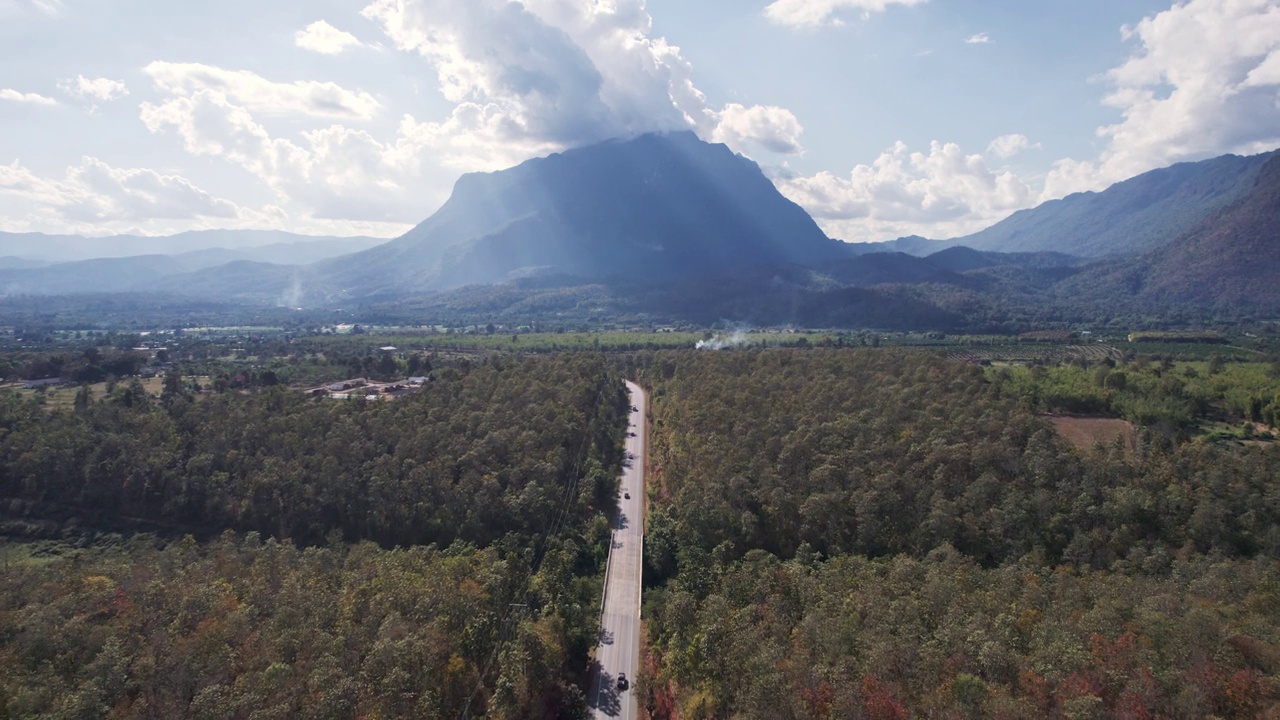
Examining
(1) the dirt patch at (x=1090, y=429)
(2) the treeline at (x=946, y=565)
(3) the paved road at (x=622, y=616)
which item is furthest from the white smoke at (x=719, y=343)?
(3) the paved road at (x=622, y=616)

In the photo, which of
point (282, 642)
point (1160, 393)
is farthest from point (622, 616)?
point (1160, 393)

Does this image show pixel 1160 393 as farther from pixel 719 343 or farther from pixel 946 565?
pixel 719 343

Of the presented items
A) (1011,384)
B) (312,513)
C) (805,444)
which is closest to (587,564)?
(805,444)

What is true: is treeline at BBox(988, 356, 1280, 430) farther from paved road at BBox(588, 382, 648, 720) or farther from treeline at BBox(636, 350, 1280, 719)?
paved road at BBox(588, 382, 648, 720)

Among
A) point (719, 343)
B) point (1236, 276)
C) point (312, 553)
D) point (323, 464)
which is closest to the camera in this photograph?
point (312, 553)

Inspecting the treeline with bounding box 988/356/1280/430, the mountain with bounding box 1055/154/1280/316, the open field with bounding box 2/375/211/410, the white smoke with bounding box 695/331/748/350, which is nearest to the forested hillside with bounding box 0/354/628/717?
the open field with bounding box 2/375/211/410

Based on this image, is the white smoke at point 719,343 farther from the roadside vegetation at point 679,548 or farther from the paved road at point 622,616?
the paved road at point 622,616

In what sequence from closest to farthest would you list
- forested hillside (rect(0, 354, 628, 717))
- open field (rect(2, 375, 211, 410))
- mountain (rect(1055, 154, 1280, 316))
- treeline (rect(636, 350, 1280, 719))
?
treeline (rect(636, 350, 1280, 719))
forested hillside (rect(0, 354, 628, 717))
open field (rect(2, 375, 211, 410))
mountain (rect(1055, 154, 1280, 316))
